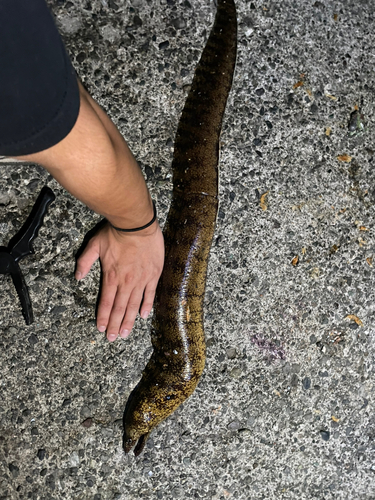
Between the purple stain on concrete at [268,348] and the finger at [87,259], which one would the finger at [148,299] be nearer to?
the finger at [87,259]

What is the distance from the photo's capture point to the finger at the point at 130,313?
242 centimetres

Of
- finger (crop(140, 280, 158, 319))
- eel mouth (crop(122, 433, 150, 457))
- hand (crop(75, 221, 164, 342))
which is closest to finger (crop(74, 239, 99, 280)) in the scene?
hand (crop(75, 221, 164, 342))

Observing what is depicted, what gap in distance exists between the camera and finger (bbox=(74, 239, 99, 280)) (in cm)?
240

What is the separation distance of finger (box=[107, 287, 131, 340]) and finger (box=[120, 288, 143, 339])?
2cm

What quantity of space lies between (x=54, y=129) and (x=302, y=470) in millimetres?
2634

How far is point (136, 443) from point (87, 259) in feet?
4.00

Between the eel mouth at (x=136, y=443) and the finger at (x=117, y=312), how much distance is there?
0.65 m

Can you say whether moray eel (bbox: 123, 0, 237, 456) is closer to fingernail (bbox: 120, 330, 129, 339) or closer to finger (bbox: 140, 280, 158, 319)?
finger (bbox: 140, 280, 158, 319)

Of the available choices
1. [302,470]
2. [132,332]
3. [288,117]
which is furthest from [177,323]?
[288,117]

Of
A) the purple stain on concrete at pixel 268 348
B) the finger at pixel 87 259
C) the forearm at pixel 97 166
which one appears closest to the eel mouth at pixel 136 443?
the purple stain on concrete at pixel 268 348

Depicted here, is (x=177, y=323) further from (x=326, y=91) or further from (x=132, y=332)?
(x=326, y=91)

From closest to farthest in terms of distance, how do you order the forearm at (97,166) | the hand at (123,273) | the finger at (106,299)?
the forearm at (97,166)
the hand at (123,273)
the finger at (106,299)

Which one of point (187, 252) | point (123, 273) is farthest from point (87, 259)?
point (187, 252)

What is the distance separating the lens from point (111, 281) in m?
2.42
